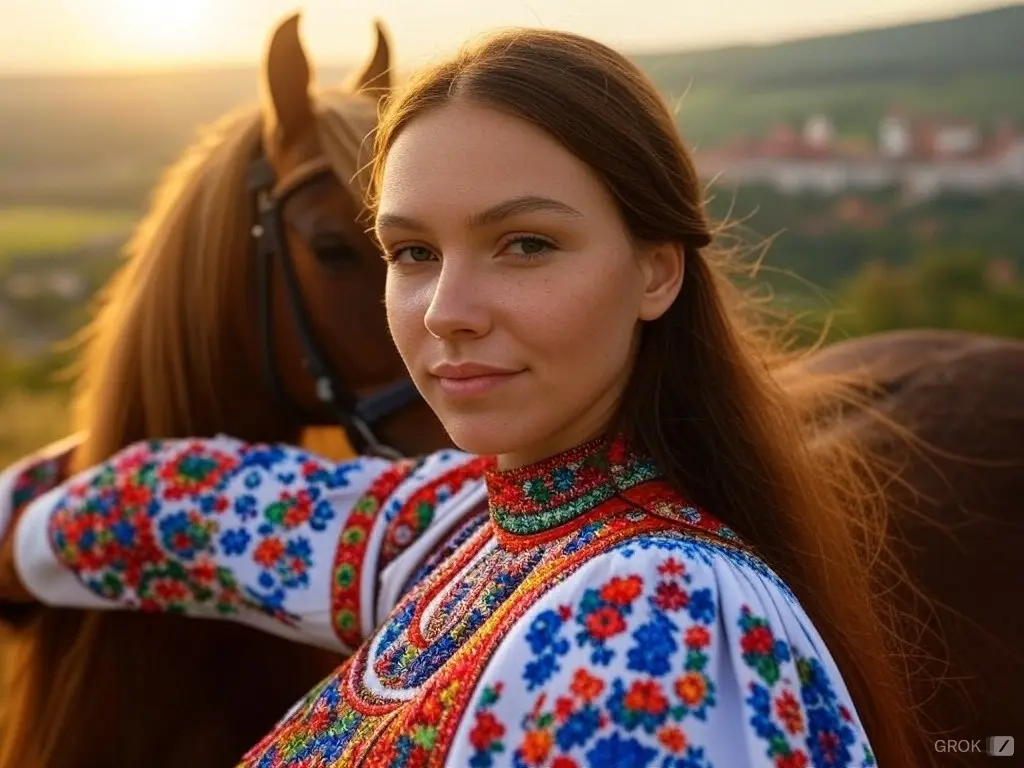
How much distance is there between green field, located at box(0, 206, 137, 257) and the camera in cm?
966

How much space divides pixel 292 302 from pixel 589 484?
1.05m

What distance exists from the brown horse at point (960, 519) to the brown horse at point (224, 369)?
0.75 meters

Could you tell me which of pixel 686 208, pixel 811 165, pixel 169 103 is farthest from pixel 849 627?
pixel 811 165

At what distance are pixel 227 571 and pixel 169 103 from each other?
787cm

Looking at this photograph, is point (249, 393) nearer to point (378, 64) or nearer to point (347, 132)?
point (347, 132)

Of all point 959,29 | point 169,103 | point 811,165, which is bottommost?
point 811,165

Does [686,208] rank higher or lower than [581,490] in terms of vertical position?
higher

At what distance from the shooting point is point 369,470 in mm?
1481

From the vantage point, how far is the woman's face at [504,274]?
3.01ft

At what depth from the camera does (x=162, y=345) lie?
1.84m

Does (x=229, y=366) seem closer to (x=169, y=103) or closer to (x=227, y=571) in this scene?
(x=227, y=571)

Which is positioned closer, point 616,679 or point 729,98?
point 616,679

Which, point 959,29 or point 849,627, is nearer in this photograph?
point 849,627

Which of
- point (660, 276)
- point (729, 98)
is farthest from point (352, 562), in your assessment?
point (729, 98)
